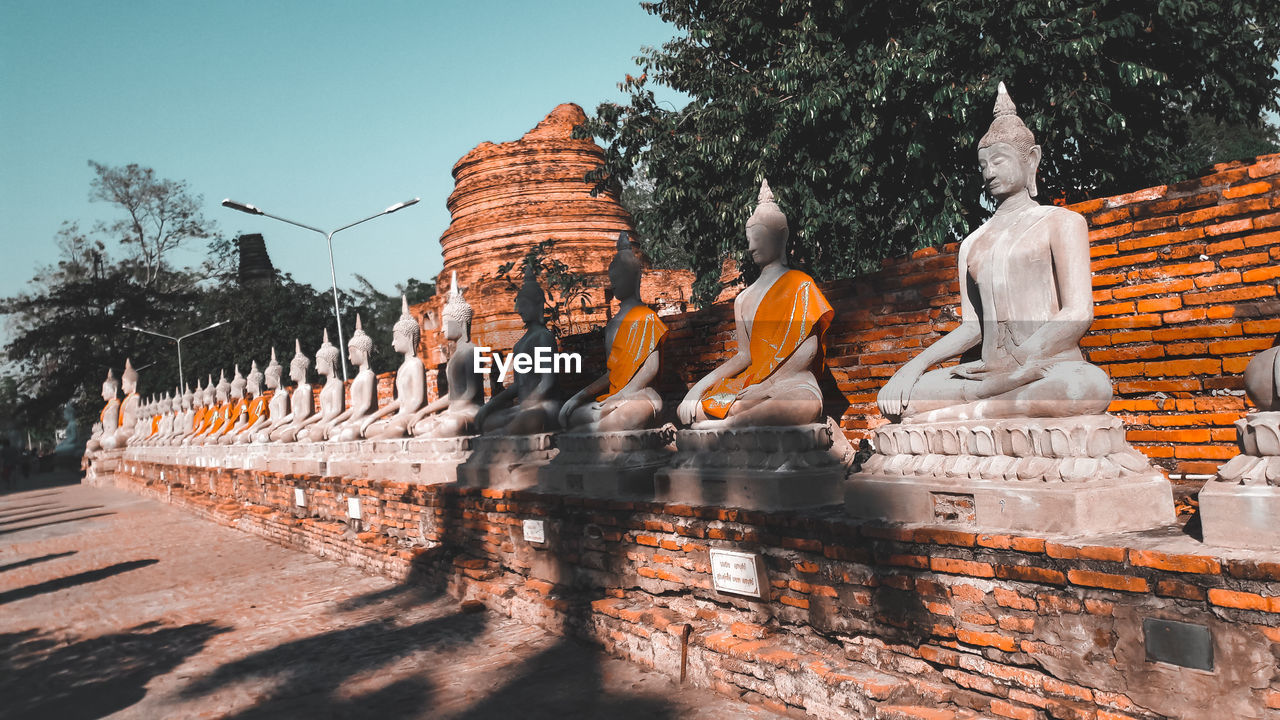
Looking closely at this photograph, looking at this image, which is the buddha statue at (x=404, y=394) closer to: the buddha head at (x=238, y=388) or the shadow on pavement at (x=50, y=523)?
the shadow on pavement at (x=50, y=523)

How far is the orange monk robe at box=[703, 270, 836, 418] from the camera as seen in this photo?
4.48m

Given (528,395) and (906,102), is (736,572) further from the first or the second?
(906,102)

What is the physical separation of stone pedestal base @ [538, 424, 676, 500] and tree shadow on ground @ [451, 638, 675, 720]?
0.93m

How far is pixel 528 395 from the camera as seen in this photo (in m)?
6.85

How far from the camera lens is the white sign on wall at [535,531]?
5.62 m

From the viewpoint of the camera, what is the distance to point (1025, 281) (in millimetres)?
3424

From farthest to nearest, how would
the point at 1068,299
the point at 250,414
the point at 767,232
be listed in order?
the point at 250,414 → the point at 767,232 → the point at 1068,299

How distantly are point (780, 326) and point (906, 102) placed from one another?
505 centimetres

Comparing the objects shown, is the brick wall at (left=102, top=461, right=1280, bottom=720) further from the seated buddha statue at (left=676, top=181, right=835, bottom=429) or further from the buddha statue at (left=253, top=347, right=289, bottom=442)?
the buddha statue at (left=253, top=347, right=289, bottom=442)

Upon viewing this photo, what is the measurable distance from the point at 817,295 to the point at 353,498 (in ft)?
18.8

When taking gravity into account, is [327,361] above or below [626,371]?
→ above

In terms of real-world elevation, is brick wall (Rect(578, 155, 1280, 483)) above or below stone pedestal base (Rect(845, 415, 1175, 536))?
above

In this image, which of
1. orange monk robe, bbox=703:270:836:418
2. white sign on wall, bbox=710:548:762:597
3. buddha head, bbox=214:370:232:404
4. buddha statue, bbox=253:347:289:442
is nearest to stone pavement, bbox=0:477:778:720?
white sign on wall, bbox=710:548:762:597

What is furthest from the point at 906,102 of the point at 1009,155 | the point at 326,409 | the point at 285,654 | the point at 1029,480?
the point at 326,409
